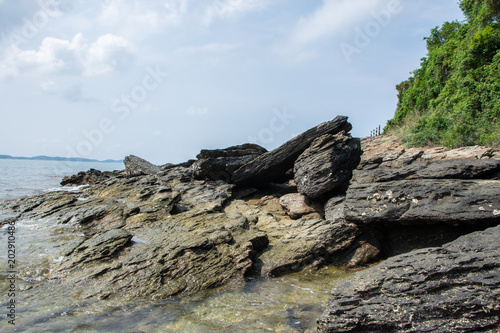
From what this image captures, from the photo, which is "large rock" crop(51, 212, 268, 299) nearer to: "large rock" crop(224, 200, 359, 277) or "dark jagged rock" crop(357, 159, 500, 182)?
"large rock" crop(224, 200, 359, 277)

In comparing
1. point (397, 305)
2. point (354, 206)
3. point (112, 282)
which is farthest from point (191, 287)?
point (354, 206)

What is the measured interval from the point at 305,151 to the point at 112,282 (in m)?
9.31

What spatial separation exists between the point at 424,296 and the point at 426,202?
372cm

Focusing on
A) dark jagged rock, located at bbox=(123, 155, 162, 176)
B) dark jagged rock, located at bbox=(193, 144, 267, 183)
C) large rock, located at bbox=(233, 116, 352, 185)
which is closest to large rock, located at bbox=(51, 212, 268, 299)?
large rock, located at bbox=(233, 116, 352, 185)

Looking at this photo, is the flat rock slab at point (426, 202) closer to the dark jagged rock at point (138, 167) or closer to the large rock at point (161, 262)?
the large rock at point (161, 262)

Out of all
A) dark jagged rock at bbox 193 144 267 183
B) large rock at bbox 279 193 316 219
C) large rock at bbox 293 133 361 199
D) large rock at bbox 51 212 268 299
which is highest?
dark jagged rock at bbox 193 144 267 183

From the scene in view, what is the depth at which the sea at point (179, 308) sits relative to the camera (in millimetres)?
5152

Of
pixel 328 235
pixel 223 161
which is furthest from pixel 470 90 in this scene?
pixel 328 235

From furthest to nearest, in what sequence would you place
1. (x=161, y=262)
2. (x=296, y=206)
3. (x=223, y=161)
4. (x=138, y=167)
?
(x=138, y=167), (x=223, y=161), (x=296, y=206), (x=161, y=262)

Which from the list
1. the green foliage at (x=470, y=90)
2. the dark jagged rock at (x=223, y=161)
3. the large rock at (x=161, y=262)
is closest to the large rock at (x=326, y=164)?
the large rock at (x=161, y=262)

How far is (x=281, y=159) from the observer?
14.5 metres

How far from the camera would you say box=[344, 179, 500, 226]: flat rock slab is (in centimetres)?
715

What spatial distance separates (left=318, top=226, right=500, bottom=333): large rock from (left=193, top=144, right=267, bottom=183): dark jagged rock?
11594mm

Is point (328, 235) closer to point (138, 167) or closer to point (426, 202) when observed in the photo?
point (426, 202)
